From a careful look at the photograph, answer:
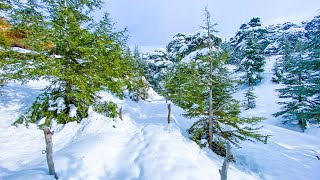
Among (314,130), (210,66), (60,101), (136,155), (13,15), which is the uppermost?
(13,15)

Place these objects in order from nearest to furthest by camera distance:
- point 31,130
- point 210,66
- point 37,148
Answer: point 37,148 → point 31,130 → point 210,66

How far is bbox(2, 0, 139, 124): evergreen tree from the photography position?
987 cm

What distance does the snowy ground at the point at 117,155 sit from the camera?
270 inches

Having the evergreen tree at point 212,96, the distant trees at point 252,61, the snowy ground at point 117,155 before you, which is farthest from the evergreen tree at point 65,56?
the distant trees at point 252,61

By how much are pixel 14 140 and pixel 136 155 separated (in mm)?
5770

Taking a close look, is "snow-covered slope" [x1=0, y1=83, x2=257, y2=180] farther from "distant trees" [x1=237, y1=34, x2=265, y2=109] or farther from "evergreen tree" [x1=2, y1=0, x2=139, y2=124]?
→ "distant trees" [x1=237, y1=34, x2=265, y2=109]

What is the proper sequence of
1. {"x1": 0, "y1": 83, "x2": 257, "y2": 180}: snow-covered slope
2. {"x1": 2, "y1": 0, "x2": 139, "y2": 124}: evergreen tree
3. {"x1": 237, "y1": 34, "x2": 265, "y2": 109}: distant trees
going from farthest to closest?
{"x1": 237, "y1": 34, "x2": 265, "y2": 109}: distant trees < {"x1": 2, "y1": 0, "x2": 139, "y2": 124}: evergreen tree < {"x1": 0, "y1": 83, "x2": 257, "y2": 180}: snow-covered slope

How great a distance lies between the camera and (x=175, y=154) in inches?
308

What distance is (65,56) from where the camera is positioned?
36.2 ft

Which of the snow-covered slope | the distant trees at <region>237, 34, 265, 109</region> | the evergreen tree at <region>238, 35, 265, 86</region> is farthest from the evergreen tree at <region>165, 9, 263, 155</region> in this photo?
the evergreen tree at <region>238, 35, 265, 86</region>

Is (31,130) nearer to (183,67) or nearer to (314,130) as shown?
(183,67)

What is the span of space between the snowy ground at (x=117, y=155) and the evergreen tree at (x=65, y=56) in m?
1.16

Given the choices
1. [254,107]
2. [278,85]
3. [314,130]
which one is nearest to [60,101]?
[314,130]

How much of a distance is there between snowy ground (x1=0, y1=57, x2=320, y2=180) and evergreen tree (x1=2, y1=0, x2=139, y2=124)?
1157mm
